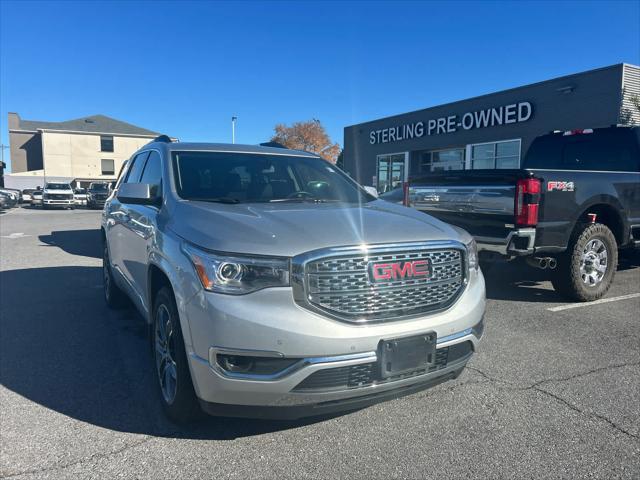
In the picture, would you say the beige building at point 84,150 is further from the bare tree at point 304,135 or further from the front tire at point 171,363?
the front tire at point 171,363

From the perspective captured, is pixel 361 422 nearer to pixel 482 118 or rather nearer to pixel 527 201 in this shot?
pixel 527 201

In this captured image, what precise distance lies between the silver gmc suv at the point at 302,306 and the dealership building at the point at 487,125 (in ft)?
31.9

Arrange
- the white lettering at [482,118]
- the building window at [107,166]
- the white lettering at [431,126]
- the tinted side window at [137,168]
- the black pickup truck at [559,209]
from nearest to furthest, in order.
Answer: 1. the tinted side window at [137,168]
2. the black pickup truck at [559,209]
3. the white lettering at [482,118]
4. the white lettering at [431,126]
5. the building window at [107,166]

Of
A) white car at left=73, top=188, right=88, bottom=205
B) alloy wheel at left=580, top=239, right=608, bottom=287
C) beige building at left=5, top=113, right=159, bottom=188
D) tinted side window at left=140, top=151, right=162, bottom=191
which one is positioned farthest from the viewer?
beige building at left=5, top=113, right=159, bottom=188

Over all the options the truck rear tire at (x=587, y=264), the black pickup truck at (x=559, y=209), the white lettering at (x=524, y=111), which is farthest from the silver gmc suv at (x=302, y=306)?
the white lettering at (x=524, y=111)

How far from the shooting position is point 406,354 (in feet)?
8.28

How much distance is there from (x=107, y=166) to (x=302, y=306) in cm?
5603

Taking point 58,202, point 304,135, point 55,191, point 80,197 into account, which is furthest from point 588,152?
point 304,135

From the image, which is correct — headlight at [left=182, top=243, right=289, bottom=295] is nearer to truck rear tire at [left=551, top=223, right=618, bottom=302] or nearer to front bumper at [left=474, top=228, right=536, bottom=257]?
front bumper at [left=474, top=228, right=536, bottom=257]

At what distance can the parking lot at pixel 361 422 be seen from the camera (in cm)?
254

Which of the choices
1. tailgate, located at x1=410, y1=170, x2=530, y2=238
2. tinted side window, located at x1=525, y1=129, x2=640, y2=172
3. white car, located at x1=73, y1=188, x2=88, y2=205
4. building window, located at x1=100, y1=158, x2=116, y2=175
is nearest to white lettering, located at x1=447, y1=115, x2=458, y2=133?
tinted side window, located at x1=525, y1=129, x2=640, y2=172

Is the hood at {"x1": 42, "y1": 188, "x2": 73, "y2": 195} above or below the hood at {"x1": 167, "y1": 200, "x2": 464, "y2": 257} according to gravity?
below

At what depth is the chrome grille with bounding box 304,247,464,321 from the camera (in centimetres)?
244

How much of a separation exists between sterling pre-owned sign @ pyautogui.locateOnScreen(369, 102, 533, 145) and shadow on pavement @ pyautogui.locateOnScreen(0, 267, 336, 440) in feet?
56.3
